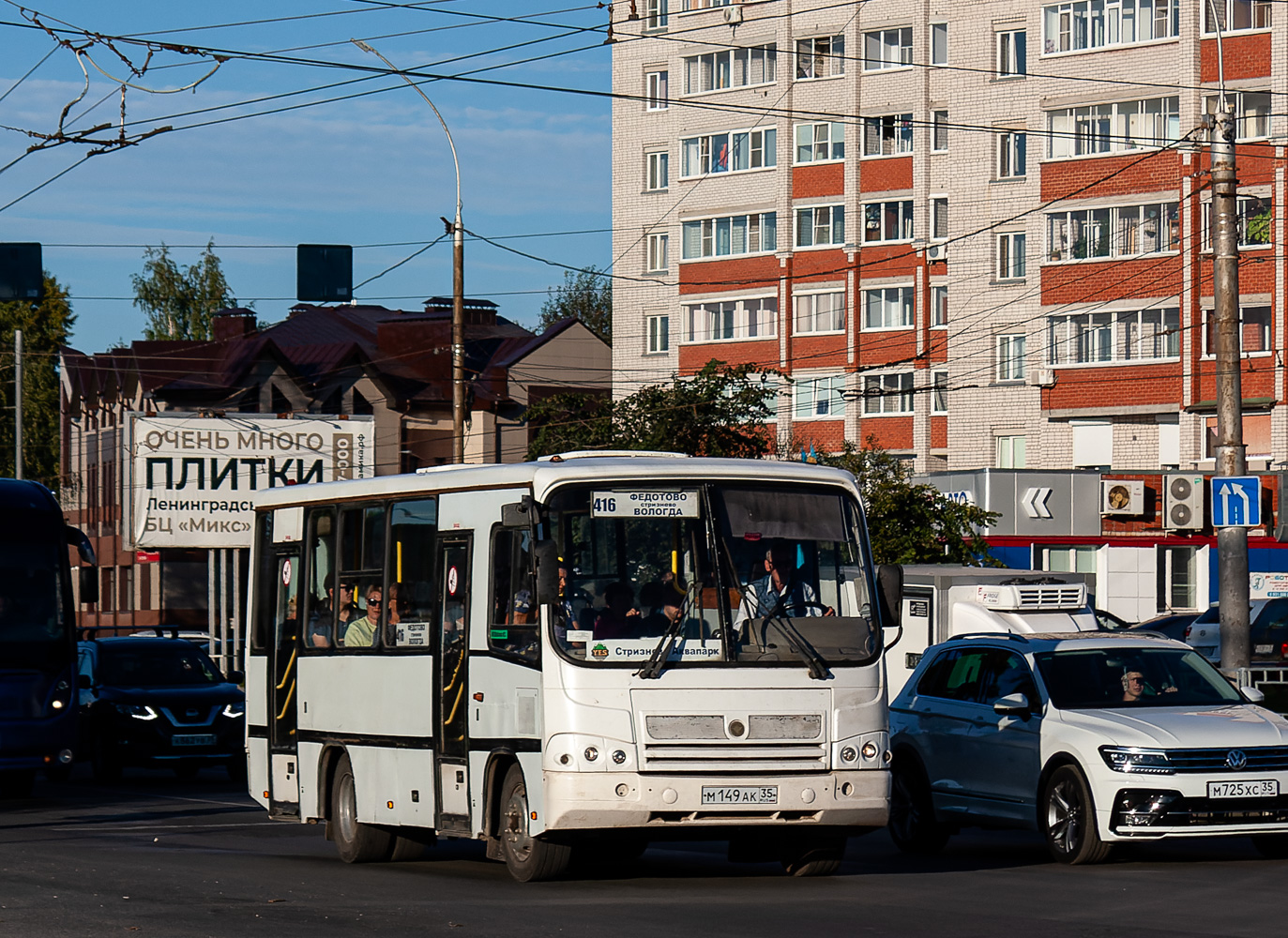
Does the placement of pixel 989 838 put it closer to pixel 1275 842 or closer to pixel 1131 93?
pixel 1275 842

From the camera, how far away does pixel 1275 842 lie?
15.2 metres

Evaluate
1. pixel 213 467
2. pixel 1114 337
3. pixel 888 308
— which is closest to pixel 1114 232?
pixel 1114 337

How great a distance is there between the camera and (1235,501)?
21516mm

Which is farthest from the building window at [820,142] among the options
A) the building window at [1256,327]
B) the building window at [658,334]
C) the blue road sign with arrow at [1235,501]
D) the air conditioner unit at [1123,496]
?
the blue road sign with arrow at [1235,501]

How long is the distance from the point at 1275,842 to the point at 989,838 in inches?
132

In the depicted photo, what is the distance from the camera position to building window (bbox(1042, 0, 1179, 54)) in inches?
2213

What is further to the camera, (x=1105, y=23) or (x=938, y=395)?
(x=938, y=395)

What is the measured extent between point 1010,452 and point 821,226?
9.94m

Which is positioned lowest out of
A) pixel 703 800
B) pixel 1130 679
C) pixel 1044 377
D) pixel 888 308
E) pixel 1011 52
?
pixel 703 800

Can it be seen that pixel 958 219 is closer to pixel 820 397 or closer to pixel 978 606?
pixel 820 397

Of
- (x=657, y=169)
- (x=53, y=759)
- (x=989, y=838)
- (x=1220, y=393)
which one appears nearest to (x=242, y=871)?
(x=989, y=838)

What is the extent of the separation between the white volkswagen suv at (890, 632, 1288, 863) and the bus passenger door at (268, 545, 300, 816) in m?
4.62

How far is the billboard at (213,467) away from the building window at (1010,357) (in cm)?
1960

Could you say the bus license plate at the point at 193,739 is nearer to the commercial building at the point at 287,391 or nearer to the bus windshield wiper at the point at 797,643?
the bus windshield wiper at the point at 797,643
